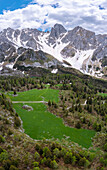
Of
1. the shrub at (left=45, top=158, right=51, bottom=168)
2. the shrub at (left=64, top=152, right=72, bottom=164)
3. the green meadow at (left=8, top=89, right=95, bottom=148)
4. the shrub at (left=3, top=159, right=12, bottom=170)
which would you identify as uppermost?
the shrub at (left=3, top=159, right=12, bottom=170)

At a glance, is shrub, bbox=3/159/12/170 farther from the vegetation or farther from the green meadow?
the green meadow

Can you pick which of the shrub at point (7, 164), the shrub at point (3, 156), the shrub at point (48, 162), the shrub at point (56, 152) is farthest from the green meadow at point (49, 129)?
the shrub at point (7, 164)

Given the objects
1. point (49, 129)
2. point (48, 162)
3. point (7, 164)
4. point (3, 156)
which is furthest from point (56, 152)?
point (49, 129)

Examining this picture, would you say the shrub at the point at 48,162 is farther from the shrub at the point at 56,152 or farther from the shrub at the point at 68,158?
the shrub at the point at 68,158

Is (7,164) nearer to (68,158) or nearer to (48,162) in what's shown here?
(48,162)

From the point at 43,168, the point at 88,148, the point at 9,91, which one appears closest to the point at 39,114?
the point at 88,148

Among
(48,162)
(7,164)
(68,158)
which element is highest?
(7,164)

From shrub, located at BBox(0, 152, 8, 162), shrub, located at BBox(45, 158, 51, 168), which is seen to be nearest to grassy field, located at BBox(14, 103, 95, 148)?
shrub, located at BBox(45, 158, 51, 168)

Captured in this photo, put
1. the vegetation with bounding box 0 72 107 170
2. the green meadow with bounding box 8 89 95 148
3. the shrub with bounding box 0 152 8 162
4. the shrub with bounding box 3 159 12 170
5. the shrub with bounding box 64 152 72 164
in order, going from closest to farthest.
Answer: the shrub with bounding box 3 159 12 170
the shrub with bounding box 0 152 8 162
the vegetation with bounding box 0 72 107 170
the shrub with bounding box 64 152 72 164
the green meadow with bounding box 8 89 95 148

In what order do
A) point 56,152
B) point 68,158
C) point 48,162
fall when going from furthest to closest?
point 56,152
point 68,158
point 48,162

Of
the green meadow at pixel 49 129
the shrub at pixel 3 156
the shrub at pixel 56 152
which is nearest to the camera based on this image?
the shrub at pixel 3 156
